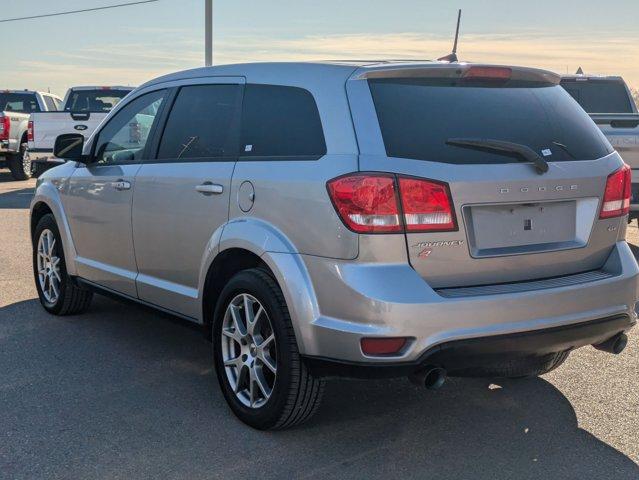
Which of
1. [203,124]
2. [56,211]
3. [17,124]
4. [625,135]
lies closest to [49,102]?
[17,124]

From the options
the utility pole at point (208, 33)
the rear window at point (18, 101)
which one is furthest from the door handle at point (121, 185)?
the utility pole at point (208, 33)

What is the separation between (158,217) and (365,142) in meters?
1.70

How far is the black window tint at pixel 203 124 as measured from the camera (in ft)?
15.4

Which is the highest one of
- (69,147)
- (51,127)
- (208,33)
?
(69,147)

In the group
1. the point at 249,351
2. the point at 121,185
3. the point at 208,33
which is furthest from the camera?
the point at 208,33

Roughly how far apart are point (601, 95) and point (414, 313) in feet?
32.2

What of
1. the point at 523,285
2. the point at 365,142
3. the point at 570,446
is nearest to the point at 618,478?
the point at 570,446

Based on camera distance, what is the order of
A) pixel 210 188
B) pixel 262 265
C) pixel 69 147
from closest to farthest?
pixel 262 265, pixel 210 188, pixel 69 147

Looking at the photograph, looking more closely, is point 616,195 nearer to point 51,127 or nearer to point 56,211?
point 56,211

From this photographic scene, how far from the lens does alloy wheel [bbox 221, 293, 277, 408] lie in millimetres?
4266

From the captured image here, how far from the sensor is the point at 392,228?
3.65 metres

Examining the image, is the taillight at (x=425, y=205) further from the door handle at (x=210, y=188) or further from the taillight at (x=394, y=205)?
the door handle at (x=210, y=188)

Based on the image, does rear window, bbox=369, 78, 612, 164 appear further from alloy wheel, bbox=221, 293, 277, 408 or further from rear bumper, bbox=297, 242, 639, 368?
alloy wheel, bbox=221, 293, 277, 408

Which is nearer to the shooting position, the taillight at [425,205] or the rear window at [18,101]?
the taillight at [425,205]
